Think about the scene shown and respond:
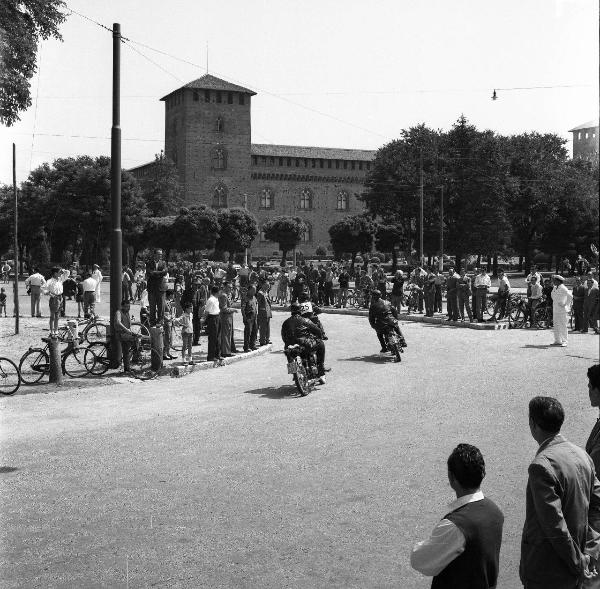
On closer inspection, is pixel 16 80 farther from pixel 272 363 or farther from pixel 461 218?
pixel 461 218

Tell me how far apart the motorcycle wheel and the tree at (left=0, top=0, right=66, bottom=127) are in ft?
29.4

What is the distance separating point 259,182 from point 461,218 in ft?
175

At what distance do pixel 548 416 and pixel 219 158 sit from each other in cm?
10006

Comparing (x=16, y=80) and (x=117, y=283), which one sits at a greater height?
(x=16, y=80)

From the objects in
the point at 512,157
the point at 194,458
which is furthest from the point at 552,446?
the point at 512,157

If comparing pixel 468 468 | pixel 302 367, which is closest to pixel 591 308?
pixel 302 367

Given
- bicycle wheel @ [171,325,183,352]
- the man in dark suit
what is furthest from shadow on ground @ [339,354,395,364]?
the man in dark suit

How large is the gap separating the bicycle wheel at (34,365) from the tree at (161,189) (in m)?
68.5

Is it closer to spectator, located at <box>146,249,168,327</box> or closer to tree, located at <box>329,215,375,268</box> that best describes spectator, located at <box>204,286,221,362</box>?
spectator, located at <box>146,249,168,327</box>

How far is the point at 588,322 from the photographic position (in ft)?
73.8

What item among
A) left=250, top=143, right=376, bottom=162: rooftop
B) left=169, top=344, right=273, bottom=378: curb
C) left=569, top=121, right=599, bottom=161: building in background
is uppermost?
left=250, top=143, right=376, bottom=162: rooftop

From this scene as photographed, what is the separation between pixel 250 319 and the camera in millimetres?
18234

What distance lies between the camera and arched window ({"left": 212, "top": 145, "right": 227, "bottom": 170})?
10169cm

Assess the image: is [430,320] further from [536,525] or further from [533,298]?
[536,525]
